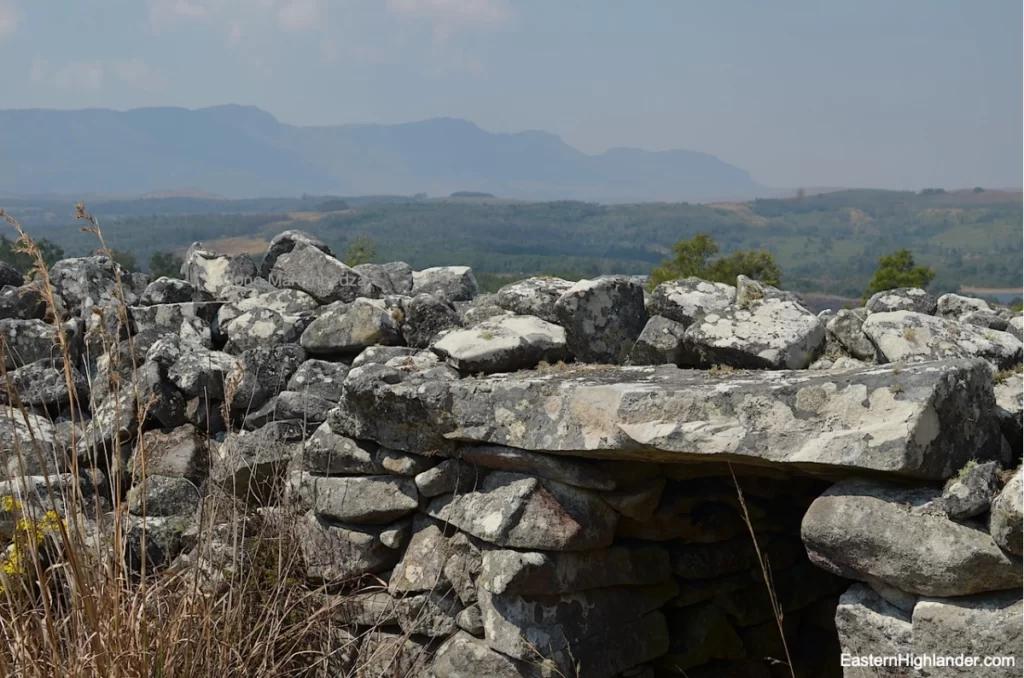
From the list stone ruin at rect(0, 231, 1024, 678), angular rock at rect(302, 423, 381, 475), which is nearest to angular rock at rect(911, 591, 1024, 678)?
stone ruin at rect(0, 231, 1024, 678)

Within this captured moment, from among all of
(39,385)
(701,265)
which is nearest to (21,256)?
(39,385)

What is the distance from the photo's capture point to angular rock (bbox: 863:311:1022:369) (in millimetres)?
4371

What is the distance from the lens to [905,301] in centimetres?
584

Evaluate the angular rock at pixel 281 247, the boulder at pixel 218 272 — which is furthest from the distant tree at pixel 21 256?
the angular rock at pixel 281 247

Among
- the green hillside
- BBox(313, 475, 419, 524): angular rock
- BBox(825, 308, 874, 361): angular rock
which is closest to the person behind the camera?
Result: BBox(825, 308, 874, 361): angular rock

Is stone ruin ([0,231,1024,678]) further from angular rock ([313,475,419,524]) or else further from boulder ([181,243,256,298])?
boulder ([181,243,256,298])

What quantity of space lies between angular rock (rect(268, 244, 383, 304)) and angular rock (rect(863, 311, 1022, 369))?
3.23m

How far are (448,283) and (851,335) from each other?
3366 millimetres

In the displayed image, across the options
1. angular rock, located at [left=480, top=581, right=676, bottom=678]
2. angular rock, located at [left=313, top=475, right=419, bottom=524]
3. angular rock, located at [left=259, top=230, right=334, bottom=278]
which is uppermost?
angular rock, located at [left=259, top=230, right=334, bottom=278]

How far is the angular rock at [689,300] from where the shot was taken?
493 centimetres

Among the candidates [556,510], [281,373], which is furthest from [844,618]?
[281,373]

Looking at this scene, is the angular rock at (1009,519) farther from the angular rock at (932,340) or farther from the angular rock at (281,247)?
the angular rock at (281,247)

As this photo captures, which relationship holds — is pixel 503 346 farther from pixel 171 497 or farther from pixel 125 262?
pixel 125 262

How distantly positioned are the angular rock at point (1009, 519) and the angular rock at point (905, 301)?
2701mm
